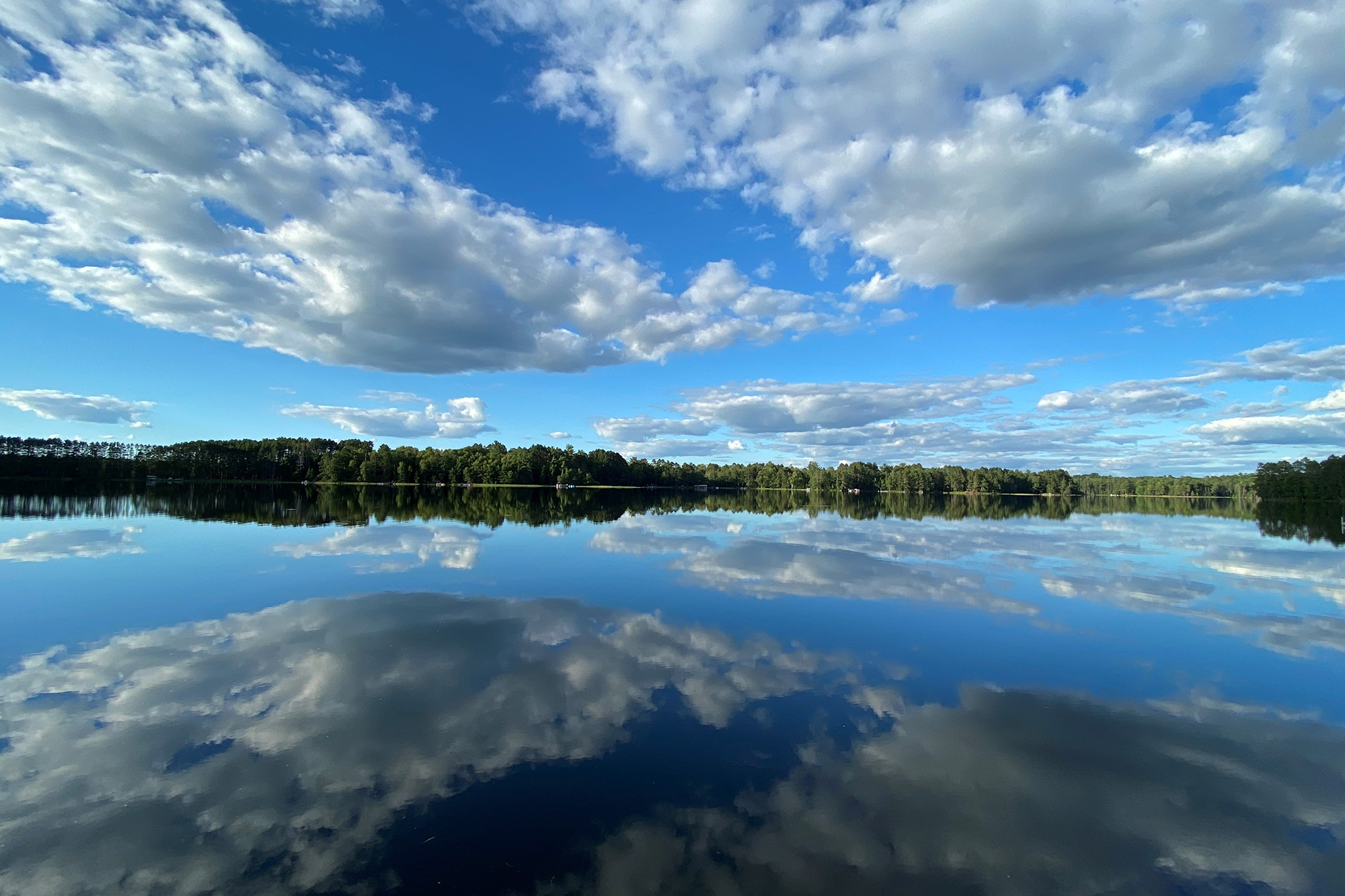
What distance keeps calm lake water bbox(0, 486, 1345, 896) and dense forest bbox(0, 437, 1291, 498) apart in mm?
114226

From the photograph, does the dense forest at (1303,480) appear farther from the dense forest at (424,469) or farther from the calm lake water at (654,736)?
the calm lake water at (654,736)

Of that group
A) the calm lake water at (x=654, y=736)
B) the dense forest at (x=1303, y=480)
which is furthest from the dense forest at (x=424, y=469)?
→ the calm lake water at (x=654, y=736)

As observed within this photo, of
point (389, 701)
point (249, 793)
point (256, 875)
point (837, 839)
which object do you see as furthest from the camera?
point (389, 701)

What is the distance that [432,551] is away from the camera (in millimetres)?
21328

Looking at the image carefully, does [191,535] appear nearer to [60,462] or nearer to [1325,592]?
[1325,592]

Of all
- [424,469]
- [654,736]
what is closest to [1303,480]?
[654,736]

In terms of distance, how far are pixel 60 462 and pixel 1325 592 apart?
156 m

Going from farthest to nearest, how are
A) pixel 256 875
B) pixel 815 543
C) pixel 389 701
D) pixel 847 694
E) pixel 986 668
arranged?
1. pixel 815 543
2. pixel 986 668
3. pixel 847 694
4. pixel 389 701
5. pixel 256 875

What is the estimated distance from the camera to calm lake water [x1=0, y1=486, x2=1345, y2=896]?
4.86 metres

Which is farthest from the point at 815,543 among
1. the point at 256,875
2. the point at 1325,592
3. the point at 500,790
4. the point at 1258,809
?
the point at 256,875

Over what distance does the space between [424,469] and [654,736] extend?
134 meters

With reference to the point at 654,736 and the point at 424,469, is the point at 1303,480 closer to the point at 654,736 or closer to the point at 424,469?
the point at 654,736

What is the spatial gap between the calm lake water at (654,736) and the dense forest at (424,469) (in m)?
114

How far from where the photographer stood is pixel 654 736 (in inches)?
278
